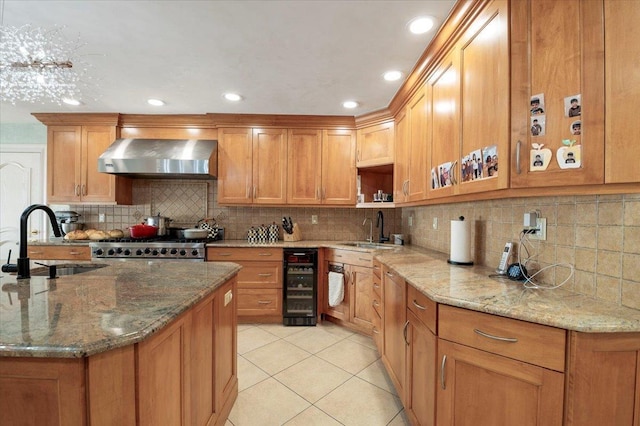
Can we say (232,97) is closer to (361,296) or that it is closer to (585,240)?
(361,296)

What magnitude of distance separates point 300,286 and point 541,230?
2.27 m

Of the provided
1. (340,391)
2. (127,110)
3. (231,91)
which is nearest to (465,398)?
(340,391)

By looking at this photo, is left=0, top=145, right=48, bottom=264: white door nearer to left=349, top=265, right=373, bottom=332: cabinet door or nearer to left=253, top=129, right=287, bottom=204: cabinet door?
left=253, top=129, right=287, bottom=204: cabinet door

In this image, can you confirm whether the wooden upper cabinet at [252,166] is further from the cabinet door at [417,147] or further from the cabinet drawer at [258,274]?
the cabinet door at [417,147]

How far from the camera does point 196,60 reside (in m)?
2.06

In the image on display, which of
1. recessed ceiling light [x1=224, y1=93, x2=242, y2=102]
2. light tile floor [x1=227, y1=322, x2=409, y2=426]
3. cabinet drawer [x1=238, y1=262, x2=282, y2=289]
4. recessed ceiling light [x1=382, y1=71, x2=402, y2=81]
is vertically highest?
recessed ceiling light [x1=382, y1=71, x2=402, y2=81]

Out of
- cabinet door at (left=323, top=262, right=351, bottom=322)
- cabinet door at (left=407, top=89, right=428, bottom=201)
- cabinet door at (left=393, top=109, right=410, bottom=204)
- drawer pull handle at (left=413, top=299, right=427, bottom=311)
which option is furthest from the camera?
cabinet door at (left=323, top=262, right=351, bottom=322)

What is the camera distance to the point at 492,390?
106 centimetres

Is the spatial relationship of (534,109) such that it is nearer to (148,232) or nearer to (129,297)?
(129,297)

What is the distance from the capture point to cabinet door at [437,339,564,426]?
95 cm

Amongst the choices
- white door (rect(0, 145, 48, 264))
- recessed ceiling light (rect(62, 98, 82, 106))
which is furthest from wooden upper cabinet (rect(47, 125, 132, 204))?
white door (rect(0, 145, 48, 264))

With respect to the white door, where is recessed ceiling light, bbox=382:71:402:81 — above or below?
above

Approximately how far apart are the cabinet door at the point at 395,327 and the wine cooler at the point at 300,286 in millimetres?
1079

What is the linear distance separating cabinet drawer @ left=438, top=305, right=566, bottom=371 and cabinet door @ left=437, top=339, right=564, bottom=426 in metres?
0.03
